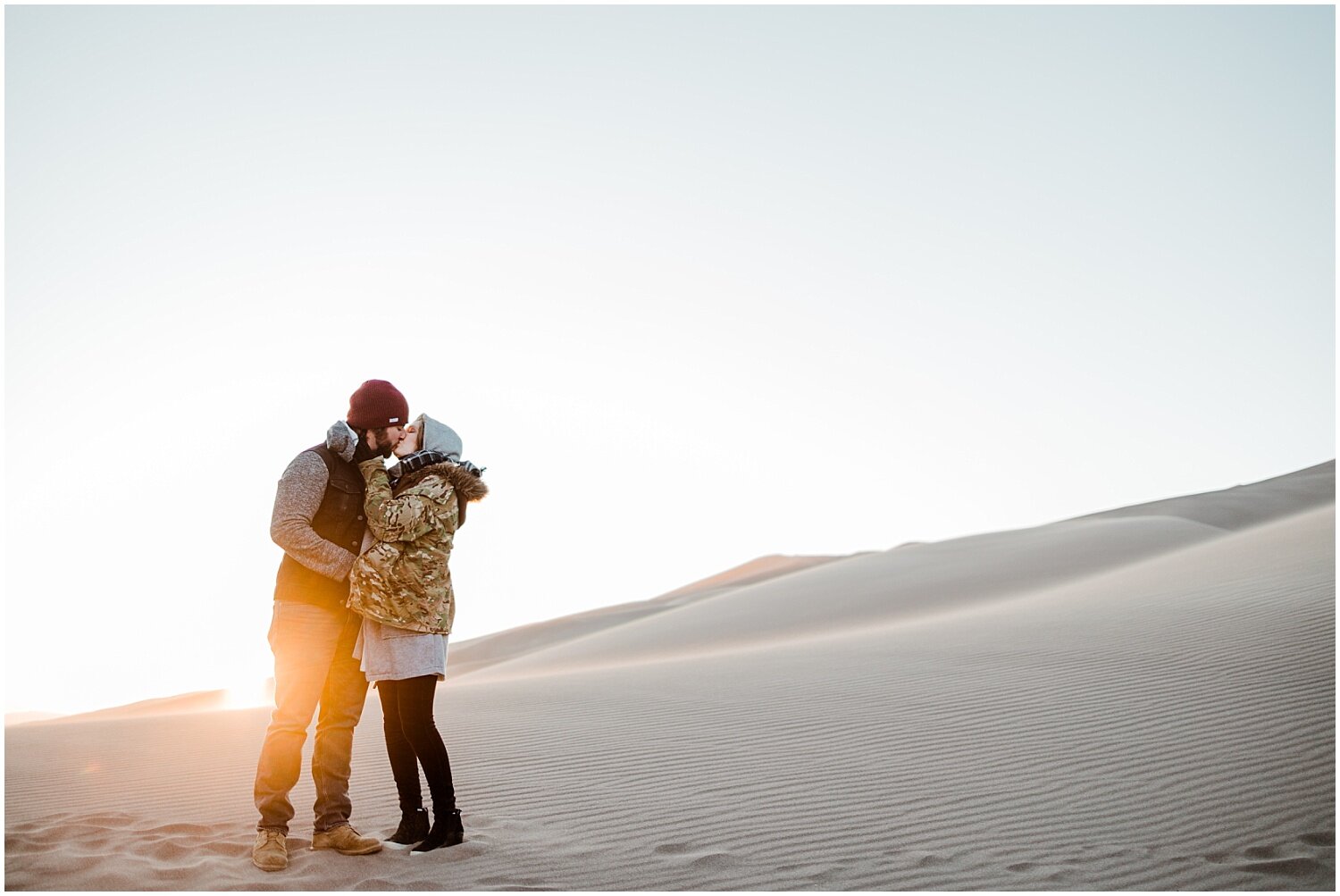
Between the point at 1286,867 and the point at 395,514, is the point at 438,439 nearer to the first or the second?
the point at 395,514

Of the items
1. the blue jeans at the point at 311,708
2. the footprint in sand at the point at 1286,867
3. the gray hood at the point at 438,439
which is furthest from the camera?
the gray hood at the point at 438,439

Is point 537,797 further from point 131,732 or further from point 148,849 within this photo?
point 131,732

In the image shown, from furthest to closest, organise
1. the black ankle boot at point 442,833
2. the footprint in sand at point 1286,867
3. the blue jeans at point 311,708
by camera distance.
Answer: the black ankle boot at point 442,833, the blue jeans at point 311,708, the footprint in sand at point 1286,867

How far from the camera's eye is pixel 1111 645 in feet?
31.9

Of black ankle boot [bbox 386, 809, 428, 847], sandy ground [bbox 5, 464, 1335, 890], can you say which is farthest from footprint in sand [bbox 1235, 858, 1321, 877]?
black ankle boot [bbox 386, 809, 428, 847]

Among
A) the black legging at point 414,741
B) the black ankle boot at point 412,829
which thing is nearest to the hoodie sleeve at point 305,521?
the black legging at point 414,741

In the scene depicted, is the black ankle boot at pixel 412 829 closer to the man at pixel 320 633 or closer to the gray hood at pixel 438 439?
the man at pixel 320 633

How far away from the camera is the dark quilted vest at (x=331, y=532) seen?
4.93 m

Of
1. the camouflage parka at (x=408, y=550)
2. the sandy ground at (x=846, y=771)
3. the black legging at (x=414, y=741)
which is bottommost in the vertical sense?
the sandy ground at (x=846, y=771)

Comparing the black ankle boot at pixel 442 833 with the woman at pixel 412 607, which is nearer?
the woman at pixel 412 607

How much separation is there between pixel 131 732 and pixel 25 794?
2.87 meters

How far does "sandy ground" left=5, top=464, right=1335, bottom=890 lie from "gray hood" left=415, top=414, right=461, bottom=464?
197 cm

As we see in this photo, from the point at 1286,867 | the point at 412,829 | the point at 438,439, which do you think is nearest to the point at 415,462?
the point at 438,439

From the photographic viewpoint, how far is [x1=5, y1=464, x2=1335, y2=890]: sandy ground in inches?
194
